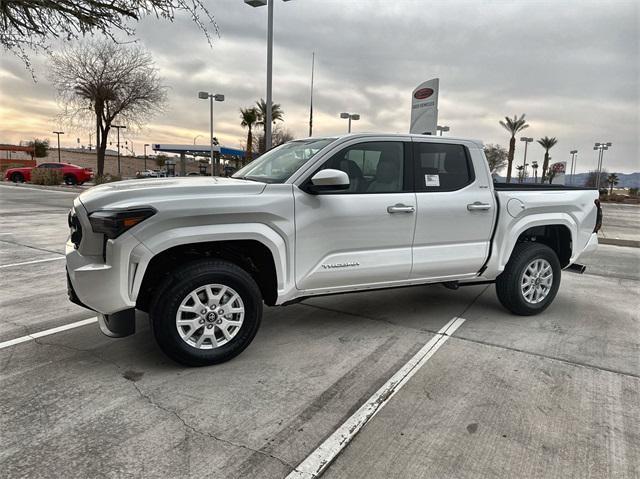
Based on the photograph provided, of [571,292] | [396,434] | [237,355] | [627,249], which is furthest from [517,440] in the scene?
[627,249]

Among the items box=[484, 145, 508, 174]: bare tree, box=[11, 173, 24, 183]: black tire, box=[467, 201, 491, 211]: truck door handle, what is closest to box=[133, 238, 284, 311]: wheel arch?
box=[467, 201, 491, 211]: truck door handle

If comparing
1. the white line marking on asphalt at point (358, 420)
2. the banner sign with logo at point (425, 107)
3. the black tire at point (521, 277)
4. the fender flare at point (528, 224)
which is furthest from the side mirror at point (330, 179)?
the banner sign with logo at point (425, 107)

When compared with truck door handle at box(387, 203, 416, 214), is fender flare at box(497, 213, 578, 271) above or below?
below

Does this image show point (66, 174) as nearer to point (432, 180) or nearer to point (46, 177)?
point (46, 177)

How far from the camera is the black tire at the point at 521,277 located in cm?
Answer: 486

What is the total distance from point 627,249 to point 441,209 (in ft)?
28.1

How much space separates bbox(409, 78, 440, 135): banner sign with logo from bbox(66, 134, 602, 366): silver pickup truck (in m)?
8.51

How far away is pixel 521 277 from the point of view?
4.86 m

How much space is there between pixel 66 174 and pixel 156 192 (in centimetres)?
3158

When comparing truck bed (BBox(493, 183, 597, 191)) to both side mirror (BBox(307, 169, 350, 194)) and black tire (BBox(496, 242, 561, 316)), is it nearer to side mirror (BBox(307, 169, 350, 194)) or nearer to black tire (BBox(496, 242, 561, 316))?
black tire (BBox(496, 242, 561, 316))

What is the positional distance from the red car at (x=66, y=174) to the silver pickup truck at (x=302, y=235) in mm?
30563

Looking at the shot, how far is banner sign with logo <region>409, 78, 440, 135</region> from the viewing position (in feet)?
42.8

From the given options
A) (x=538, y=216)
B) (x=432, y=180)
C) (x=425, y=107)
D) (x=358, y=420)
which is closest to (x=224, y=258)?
(x=358, y=420)

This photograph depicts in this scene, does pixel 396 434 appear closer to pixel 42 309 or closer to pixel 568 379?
pixel 568 379
